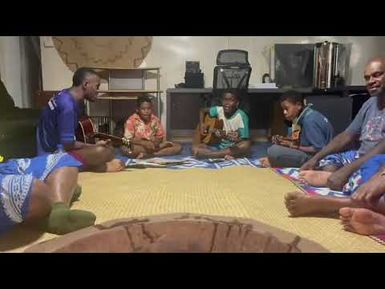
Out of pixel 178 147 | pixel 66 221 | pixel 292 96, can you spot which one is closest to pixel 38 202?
pixel 66 221

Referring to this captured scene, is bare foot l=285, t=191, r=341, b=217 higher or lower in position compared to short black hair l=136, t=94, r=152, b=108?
lower

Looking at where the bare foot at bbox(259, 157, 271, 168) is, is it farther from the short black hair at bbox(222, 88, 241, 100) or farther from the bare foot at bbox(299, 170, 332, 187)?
the short black hair at bbox(222, 88, 241, 100)

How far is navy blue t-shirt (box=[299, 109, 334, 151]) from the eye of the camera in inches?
44.9

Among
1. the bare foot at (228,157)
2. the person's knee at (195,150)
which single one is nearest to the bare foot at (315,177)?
the bare foot at (228,157)

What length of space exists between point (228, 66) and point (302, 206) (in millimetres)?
490

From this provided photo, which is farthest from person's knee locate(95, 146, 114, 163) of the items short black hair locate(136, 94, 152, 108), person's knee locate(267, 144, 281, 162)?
person's knee locate(267, 144, 281, 162)

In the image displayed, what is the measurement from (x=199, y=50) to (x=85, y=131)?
0.37m

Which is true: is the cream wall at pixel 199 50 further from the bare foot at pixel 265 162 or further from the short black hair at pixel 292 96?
the bare foot at pixel 265 162

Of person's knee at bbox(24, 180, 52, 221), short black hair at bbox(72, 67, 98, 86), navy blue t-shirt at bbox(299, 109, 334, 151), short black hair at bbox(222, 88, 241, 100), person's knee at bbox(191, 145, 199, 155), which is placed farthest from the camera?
short black hair at bbox(222, 88, 241, 100)

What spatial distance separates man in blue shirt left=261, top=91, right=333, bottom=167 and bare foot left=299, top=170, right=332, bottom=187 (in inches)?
1.8

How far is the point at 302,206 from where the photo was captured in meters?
1.05

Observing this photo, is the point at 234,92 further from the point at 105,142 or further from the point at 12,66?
the point at 12,66

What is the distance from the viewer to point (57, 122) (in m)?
1.03
